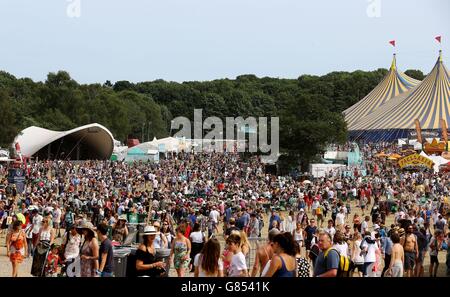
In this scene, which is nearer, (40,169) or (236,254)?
(236,254)

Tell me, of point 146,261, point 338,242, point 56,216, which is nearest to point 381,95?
point 56,216

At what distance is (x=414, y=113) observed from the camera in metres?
51.1

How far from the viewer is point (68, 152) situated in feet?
160

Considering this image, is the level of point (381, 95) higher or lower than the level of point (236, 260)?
higher

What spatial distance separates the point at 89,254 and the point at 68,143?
41.9 meters

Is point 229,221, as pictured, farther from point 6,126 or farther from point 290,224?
point 6,126

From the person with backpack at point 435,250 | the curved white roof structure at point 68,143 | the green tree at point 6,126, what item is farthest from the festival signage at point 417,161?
the green tree at point 6,126

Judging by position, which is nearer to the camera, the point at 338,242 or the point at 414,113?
the point at 338,242

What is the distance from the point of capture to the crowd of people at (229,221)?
712cm

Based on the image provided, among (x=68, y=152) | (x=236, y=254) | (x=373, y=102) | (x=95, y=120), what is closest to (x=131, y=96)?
(x=95, y=120)

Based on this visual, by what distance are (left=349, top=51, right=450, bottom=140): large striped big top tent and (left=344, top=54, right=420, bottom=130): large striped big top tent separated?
144 inches

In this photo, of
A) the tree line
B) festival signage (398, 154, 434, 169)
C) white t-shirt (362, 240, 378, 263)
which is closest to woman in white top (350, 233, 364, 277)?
white t-shirt (362, 240, 378, 263)
